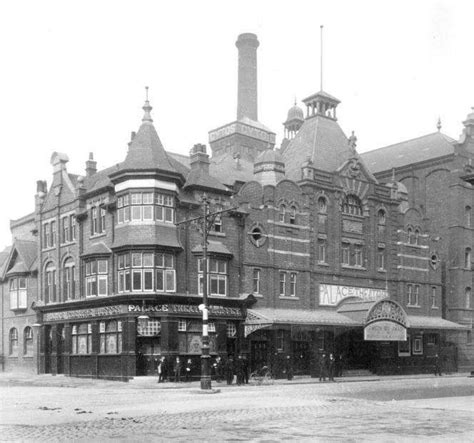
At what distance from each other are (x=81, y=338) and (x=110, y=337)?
11.5ft

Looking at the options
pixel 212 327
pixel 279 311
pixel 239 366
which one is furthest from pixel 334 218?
pixel 239 366

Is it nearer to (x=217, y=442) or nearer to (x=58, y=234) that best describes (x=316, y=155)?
(x=58, y=234)

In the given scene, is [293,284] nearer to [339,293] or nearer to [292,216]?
[339,293]

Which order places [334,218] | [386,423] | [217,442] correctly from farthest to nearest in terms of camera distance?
[334,218] < [386,423] < [217,442]

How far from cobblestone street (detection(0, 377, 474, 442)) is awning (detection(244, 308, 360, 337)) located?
12964 mm

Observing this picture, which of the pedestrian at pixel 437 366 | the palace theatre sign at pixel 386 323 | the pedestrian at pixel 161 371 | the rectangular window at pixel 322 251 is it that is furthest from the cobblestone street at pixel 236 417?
the pedestrian at pixel 437 366

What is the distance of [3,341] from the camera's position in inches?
1999

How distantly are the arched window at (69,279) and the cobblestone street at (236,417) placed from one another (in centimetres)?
1609

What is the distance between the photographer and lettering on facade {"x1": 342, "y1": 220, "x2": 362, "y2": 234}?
47875 millimetres

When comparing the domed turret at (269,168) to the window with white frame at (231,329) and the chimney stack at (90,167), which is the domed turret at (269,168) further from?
Result: the chimney stack at (90,167)

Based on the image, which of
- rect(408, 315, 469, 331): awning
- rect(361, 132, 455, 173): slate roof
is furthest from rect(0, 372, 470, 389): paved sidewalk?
rect(361, 132, 455, 173): slate roof

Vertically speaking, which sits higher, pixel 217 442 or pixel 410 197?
pixel 410 197

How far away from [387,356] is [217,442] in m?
36.0

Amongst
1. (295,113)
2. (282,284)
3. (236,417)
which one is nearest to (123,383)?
(282,284)
